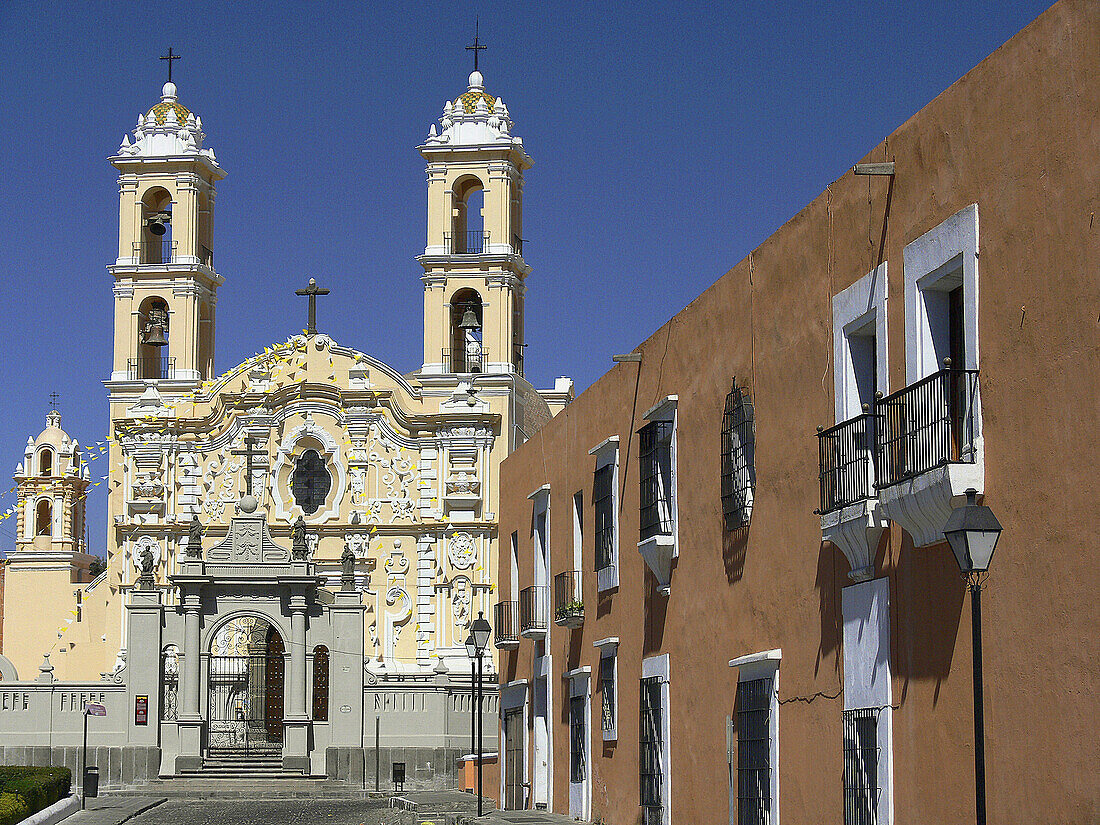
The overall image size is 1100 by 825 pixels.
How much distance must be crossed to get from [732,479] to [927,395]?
4.77 metres

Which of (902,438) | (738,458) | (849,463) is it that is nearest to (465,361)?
(738,458)

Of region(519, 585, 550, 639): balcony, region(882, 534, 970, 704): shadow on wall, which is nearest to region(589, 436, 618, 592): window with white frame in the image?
region(519, 585, 550, 639): balcony

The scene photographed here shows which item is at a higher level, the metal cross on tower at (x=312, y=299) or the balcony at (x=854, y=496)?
the metal cross on tower at (x=312, y=299)

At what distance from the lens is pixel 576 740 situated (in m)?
21.7

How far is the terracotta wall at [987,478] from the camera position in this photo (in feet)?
31.0

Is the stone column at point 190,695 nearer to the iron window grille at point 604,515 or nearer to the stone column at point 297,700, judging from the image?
the stone column at point 297,700

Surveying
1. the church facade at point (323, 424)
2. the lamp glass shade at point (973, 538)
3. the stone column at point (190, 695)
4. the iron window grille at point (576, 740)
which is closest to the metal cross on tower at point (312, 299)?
the church facade at point (323, 424)

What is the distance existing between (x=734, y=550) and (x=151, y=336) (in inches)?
1332

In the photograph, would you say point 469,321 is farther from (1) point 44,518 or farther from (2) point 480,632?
(1) point 44,518

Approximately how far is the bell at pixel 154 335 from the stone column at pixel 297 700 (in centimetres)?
1412

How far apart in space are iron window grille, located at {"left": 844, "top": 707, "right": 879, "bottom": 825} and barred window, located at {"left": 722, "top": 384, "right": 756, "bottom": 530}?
9.82 ft

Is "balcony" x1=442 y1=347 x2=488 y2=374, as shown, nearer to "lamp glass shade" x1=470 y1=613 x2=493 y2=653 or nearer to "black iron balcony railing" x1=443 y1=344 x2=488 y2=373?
"black iron balcony railing" x1=443 y1=344 x2=488 y2=373

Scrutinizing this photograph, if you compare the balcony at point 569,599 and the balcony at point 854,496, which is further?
the balcony at point 569,599

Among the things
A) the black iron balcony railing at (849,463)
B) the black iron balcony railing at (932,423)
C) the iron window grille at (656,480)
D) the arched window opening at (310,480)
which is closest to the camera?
Answer: the black iron balcony railing at (932,423)
